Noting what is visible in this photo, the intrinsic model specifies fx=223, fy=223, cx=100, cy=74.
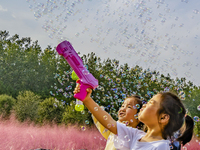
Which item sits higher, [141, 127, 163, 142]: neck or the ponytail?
[141, 127, 163, 142]: neck

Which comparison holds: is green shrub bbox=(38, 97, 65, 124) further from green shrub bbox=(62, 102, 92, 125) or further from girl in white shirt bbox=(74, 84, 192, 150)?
girl in white shirt bbox=(74, 84, 192, 150)

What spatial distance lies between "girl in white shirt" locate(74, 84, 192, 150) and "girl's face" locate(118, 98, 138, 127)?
62cm

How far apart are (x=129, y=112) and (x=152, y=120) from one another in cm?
81

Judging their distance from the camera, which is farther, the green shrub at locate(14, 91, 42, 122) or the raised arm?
the green shrub at locate(14, 91, 42, 122)

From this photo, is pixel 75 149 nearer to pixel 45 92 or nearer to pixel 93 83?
pixel 93 83

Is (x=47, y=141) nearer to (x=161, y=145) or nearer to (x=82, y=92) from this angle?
(x=82, y=92)

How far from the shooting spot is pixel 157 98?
2.45 meters

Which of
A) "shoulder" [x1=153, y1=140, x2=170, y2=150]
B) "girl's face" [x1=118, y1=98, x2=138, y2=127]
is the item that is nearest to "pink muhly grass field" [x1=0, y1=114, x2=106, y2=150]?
"girl's face" [x1=118, y1=98, x2=138, y2=127]

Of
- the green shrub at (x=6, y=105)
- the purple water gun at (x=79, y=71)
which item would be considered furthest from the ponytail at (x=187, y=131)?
the green shrub at (x=6, y=105)

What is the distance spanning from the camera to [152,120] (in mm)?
2334

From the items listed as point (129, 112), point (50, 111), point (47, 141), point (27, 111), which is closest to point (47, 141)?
point (47, 141)

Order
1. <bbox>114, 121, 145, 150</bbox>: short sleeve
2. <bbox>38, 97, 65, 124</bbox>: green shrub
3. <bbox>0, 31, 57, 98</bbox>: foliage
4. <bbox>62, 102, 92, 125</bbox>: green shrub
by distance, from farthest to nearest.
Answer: <bbox>0, 31, 57, 98</bbox>: foliage
<bbox>38, 97, 65, 124</bbox>: green shrub
<bbox>62, 102, 92, 125</bbox>: green shrub
<bbox>114, 121, 145, 150</bbox>: short sleeve

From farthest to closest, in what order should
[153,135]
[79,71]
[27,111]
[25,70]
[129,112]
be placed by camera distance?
[25,70] < [27,111] < [129,112] < [79,71] < [153,135]

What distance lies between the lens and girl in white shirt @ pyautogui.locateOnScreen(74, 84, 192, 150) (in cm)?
233
